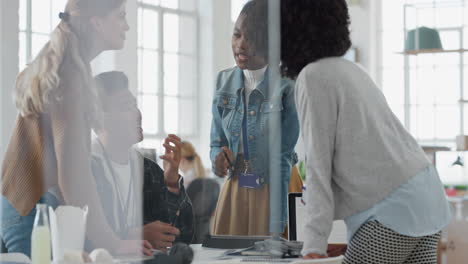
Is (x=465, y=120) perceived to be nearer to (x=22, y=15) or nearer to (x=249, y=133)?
(x=249, y=133)

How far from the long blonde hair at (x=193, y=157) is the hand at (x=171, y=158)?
0.19 feet

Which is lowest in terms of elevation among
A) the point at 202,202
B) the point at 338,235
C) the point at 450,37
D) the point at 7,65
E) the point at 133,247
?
the point at 338,235

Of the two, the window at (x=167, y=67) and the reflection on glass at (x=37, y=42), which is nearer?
the reflection on glass at (x=37, y=42)

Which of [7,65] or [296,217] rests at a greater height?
[7,65]

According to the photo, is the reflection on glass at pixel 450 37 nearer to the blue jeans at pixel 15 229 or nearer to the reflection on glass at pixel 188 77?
the reflection on glass at pixel 188 77

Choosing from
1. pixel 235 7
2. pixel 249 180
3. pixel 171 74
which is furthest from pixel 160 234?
pixel 235 7

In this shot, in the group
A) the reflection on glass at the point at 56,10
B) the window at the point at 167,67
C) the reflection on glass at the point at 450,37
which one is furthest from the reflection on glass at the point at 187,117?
the reflection on glass at the point at 450,37

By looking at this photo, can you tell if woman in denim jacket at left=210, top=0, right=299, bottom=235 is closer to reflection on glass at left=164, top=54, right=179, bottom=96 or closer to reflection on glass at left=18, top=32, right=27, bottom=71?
reflection on glass at left=164, top=54, right=179, bottom=96

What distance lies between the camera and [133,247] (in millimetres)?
1987

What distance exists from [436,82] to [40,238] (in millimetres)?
7517

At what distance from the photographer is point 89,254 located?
1858 mm

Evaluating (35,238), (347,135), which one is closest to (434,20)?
(347,135)

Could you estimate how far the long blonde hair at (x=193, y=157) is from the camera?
2154 millimetres

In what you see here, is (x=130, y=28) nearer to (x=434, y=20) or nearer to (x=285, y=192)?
(x=285, y=192)
